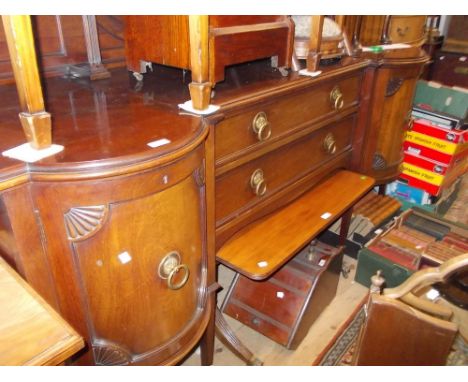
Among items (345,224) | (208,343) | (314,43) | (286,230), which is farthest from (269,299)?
(314,43)

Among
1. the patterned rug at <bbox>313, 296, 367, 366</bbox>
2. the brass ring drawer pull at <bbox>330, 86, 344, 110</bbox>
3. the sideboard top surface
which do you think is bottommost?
the patterned rug at <bbox>313, 296, 367, 366</bbox>

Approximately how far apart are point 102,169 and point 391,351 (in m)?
0.90

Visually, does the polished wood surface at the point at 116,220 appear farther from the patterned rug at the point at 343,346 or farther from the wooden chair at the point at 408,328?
the patterned rug at the point at 343,346

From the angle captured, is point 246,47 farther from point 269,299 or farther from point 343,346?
point 343,346

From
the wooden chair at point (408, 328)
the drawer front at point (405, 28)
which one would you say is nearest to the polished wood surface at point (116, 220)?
the wooden chair at point (408, 328)

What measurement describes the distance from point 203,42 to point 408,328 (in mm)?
908

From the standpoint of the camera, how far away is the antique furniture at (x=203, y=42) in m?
1.12

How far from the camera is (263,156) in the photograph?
4.92 ft

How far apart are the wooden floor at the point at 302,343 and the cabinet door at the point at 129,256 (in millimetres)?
628

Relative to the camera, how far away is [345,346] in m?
1.89

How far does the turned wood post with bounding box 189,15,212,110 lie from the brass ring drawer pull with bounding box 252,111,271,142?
25 centimetres

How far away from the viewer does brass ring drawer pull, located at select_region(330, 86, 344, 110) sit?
1.73 metres

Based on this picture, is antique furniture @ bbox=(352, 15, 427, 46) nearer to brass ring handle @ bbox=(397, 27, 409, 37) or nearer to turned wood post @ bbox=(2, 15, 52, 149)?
brass ring handle @ bbox=(397, 27, 409, 37)

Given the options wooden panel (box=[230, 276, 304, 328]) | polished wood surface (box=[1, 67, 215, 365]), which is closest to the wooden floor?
wooden panel (box=[230, 276, 304, 328])
